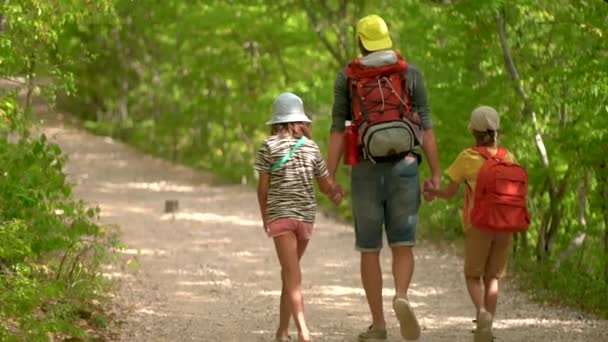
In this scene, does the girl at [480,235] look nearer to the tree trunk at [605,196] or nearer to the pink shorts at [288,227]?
the pink shorts at [288,227]

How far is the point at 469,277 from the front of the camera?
26.5 ft

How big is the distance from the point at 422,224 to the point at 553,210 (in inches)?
170

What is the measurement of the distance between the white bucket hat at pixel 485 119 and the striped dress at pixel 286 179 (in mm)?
1249

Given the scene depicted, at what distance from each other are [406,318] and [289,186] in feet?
3.59

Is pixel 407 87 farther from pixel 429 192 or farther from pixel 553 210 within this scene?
pixel 553 210

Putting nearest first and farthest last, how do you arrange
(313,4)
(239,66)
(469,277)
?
1. (469,277)
2. (313,4)
3. (239,66)

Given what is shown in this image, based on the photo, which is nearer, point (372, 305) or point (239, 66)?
point (372, 305)

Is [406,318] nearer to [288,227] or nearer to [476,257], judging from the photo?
[288,227]

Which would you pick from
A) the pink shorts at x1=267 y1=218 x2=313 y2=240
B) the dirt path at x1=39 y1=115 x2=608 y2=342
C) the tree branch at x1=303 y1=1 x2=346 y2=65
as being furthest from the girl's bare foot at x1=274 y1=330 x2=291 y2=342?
the tree branch at x1=303 y1=1 x2=346 y2=65

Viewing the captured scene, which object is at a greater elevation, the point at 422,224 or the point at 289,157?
the point at 289,157

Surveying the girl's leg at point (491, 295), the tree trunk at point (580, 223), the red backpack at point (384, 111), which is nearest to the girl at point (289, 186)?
the red backpack at point (384, 111)

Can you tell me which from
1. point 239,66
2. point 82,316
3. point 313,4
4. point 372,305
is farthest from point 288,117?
point 239,66

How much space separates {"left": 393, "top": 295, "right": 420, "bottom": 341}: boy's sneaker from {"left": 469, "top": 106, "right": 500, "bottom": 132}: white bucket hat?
1379 millimetres

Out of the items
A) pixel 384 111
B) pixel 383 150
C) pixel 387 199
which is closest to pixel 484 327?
pixel 387 199
